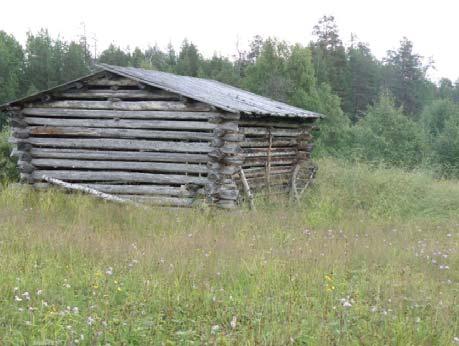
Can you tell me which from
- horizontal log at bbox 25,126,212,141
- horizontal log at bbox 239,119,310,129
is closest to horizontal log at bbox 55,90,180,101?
horizontal log at bbox 25,126,212,141

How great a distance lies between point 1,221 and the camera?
25.6 ft

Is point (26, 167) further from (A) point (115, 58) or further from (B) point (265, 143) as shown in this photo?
(A) point (115, 58)

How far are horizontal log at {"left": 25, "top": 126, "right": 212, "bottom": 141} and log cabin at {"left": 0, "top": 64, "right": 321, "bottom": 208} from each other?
0.07 ft

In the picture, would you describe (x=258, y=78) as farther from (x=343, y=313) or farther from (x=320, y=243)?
(x=343, y=313)

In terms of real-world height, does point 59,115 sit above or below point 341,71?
below

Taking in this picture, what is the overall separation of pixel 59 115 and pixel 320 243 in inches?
282

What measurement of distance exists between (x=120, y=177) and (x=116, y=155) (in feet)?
1.57

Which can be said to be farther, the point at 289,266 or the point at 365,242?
the point at 365,242

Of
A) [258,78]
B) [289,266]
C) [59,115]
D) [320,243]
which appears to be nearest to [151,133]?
[59,115]

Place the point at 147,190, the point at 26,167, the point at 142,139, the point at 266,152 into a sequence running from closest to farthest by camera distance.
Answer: the point at 147,190, the point at 142,139, the point at 26,167, the point at 266,152

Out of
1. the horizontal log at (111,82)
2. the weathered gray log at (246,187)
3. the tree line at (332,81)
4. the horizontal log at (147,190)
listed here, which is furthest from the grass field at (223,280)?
the tree line at (332,81)

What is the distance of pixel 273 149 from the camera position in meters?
13.2

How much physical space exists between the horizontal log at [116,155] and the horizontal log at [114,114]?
2.46 feet

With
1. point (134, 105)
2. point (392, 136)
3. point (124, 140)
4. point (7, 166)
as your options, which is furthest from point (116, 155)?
point (392, 136)
